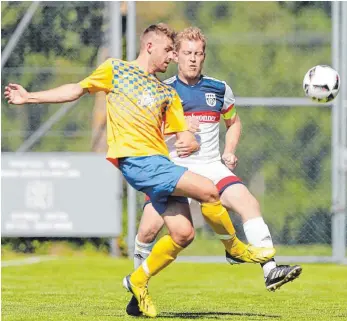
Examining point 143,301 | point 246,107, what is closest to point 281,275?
point 143,301

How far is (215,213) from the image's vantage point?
718 centimetres

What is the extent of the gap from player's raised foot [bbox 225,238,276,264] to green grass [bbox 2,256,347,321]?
359 millimetres

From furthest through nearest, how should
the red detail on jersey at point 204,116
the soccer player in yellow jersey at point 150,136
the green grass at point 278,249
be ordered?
the green grass at point 278,249, the red detail on jersey at point 204,116, the soccer player in yellow jersey at point 150,136

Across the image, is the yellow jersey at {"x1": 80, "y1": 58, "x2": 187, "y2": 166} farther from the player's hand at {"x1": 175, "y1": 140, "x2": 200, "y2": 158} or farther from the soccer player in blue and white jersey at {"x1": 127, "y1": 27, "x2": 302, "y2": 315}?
the soccer player in blue and white jersey at {"x1": 127, "y1": 27, "x2": 302, "y2": 315}

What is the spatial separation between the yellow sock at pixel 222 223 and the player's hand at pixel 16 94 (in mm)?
1267

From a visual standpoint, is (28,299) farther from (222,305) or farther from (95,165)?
(95,165)

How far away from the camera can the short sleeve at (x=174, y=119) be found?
7238 millimetres

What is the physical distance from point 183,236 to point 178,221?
0.33 ft

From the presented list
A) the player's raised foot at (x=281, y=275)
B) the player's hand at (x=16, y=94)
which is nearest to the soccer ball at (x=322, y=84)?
the player's raised foot at (x=281, y=275)

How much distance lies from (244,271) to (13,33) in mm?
4370

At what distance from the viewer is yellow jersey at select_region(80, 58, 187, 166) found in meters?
7.02

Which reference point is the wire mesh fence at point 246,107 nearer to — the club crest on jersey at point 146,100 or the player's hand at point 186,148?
the player's hand at point 186,148

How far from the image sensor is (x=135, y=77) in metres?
7.11

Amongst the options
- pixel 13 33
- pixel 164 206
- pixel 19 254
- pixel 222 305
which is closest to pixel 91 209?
pixel 19 254
